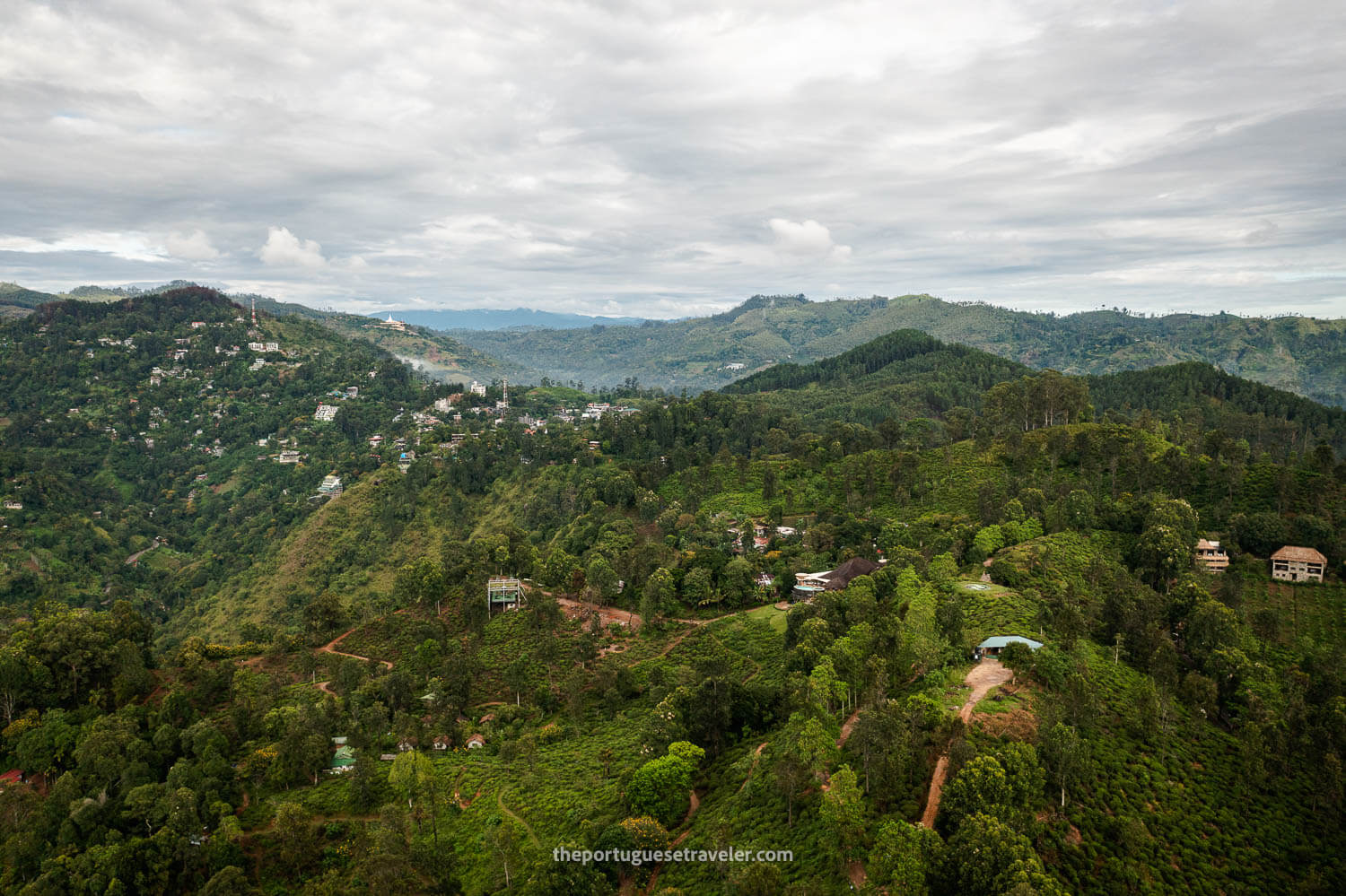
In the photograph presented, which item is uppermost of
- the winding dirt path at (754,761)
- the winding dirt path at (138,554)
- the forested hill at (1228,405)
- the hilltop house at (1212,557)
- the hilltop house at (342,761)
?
the forested hill at (1228,405)

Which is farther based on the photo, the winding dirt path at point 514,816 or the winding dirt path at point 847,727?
the winding dirt path at point 847,727

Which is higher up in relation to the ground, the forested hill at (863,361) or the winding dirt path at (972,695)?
the forested hill at (863,361)

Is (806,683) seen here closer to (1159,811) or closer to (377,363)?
(1159,811)

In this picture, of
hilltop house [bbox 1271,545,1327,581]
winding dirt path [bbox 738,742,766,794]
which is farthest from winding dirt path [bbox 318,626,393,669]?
hilltop house [bbox 1271,545,1327,581]

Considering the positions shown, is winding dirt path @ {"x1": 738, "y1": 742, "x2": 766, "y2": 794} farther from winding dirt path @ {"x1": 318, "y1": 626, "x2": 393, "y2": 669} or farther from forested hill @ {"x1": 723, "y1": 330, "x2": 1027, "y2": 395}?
forested hill @ {"x1": 723, "y1": 330, "x2": 1027, "y2": 395}

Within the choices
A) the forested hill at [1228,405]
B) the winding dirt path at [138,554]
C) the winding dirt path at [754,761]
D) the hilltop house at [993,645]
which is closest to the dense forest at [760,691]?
the winding dirt path at [754,761]

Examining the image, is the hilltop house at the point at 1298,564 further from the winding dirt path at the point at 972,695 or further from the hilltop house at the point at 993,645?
the winding dirt path at the point at 972,695


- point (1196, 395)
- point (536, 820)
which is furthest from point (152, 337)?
point (1196, 395)
